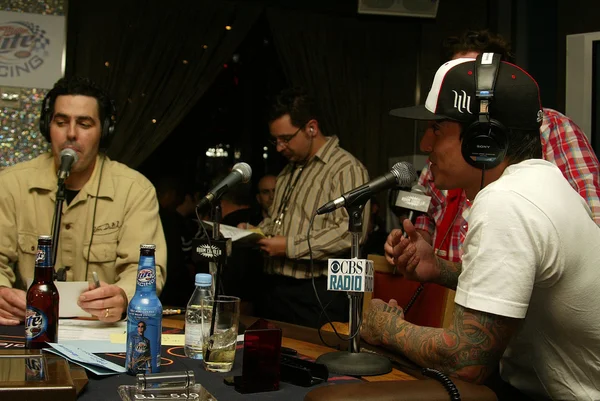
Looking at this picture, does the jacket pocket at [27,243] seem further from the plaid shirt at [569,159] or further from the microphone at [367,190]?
the plaid shirt at [569,159]

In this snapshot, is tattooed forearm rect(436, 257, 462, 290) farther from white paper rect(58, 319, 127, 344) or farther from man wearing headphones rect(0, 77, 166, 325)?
man wearing headphones rect(0, 77, 166, 325)

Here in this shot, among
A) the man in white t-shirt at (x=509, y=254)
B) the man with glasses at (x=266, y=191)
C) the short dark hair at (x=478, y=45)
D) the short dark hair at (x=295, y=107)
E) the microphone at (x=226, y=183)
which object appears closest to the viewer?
the man in white t-shirt at (x=509, y=254)

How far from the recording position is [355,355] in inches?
67.8

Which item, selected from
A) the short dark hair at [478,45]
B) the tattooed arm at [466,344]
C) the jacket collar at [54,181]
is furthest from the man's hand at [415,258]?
the jacket collar at [54,181]

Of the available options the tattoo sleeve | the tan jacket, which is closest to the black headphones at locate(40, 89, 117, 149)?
the tan jacket

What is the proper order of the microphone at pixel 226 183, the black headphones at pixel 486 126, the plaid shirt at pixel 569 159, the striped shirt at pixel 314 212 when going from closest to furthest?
1. the black headphones at pixel 486 126
2. the microphone at pixel 226 183
3. the plaid shirt at pixel 569 159
4. the striped shirt at pixel 314 212

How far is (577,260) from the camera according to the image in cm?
153

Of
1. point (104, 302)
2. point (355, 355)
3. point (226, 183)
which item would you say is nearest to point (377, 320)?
point (355, 355)

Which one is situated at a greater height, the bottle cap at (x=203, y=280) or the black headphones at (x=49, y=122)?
the black headphones at (x=49, y=122)

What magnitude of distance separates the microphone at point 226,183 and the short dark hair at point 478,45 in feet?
3.41

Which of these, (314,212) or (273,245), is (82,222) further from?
(314,212)

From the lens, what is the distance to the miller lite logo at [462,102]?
164 centimetres

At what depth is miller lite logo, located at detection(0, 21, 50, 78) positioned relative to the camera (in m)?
4.26

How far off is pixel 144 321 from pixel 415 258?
0.83m
